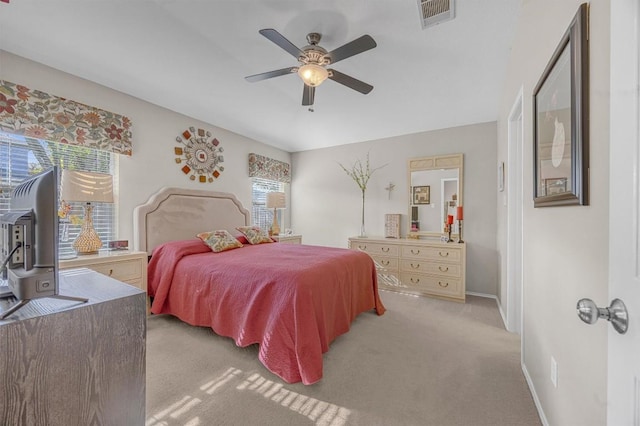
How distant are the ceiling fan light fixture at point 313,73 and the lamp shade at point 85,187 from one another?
2115 mm

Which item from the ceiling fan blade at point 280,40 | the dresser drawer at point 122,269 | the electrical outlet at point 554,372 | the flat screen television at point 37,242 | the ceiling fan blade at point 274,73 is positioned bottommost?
the electrical outlet at point 554,372

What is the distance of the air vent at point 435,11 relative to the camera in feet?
5.68

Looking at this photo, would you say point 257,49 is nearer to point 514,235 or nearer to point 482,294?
point 514,235

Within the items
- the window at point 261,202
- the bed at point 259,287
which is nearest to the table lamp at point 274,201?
the window at point 261,202

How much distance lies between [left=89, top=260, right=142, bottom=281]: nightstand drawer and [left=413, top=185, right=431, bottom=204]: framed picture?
148 inches

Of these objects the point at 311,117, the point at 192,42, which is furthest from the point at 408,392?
the point at 311,117

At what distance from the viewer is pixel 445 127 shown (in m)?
4.01

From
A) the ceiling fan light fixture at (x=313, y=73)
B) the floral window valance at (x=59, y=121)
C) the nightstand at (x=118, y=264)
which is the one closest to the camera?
the ceiling fan light fixture at (x=313, y=73)

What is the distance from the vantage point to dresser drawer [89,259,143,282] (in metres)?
2.44

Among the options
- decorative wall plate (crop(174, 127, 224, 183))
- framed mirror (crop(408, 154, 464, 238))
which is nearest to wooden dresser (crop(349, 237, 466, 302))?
framed mirror (crop(408, 154, 464, 238))

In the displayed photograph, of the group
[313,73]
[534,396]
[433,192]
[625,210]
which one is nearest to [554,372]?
[534,396]

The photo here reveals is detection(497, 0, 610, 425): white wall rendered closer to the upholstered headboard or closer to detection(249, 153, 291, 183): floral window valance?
the upholstered headboard

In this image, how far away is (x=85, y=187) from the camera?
2396 mm

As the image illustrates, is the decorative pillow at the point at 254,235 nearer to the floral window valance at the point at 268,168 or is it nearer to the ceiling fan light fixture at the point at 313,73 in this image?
the floral window valance at the point at 268,168
